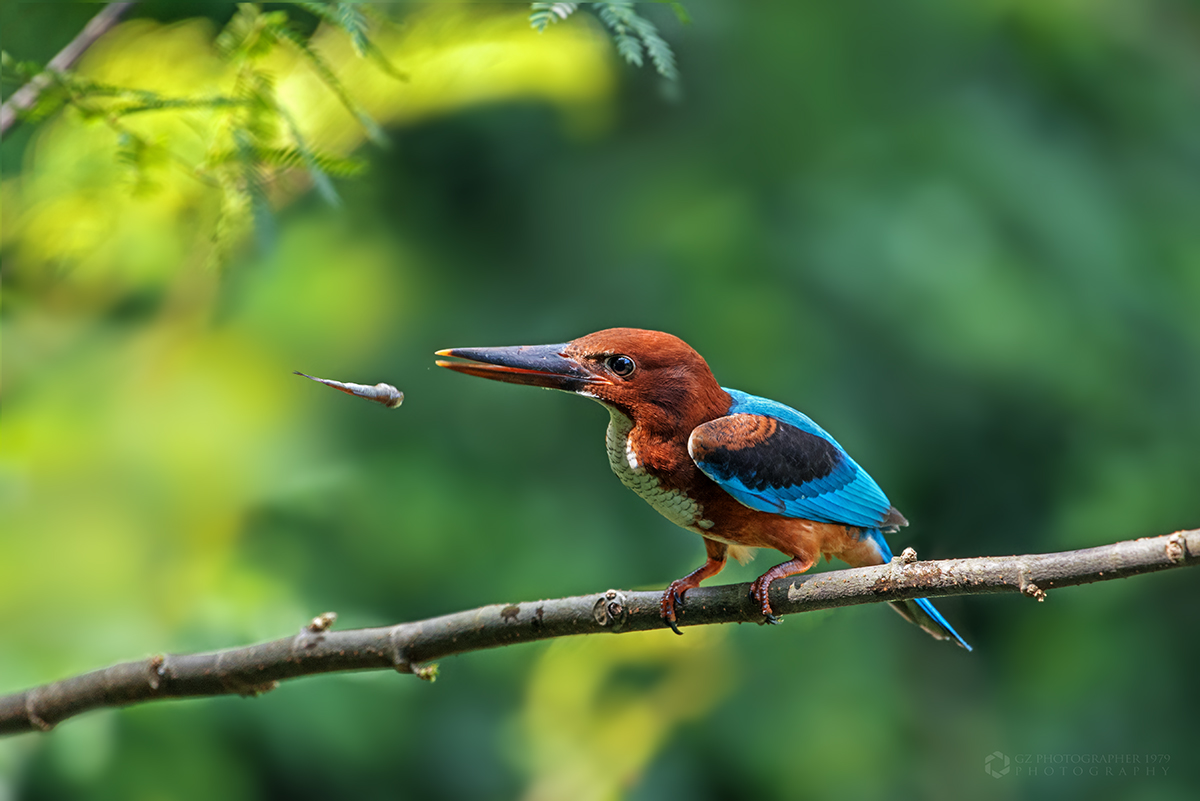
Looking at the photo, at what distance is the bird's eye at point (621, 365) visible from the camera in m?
1.90

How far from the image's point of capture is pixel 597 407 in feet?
12.7

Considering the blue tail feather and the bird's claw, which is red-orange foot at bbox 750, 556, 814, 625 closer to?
the bird's claw

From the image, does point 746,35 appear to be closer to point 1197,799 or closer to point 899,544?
point 899,544

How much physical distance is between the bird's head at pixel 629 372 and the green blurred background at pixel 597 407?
3.57ft

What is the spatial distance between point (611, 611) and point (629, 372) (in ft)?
1.40

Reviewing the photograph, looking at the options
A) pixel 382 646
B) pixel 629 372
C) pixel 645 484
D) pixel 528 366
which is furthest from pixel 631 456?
pixel 382 646

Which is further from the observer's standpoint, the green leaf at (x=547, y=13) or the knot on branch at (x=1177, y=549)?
the green leaf at (x=547, y=13)

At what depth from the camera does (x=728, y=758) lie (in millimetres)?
3598

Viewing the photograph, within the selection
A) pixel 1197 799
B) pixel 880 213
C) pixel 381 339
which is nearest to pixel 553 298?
pixel 381 339

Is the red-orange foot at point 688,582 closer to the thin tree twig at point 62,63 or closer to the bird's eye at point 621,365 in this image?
the bird's eye at point 621,365

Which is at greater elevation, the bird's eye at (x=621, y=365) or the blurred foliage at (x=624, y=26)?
the blurred foliage at (x=624, y=26)

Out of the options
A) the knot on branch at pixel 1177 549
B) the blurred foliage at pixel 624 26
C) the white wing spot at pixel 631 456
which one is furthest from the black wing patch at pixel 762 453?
the knot on branch at pixel 1177 549

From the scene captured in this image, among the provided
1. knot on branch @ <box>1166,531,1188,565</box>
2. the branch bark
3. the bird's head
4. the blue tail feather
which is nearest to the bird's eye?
the bird's head

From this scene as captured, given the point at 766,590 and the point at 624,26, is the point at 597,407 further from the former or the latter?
the point at 624,26
